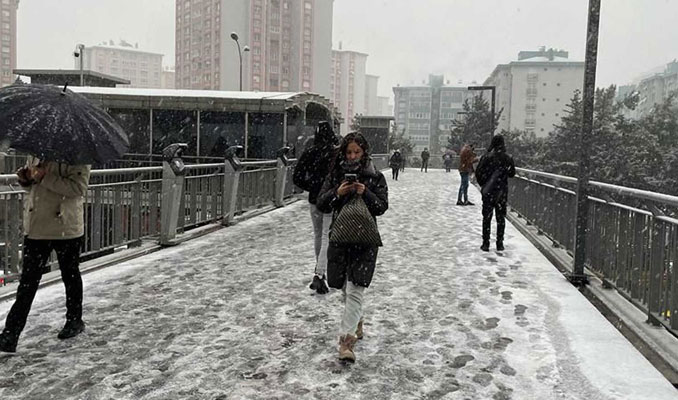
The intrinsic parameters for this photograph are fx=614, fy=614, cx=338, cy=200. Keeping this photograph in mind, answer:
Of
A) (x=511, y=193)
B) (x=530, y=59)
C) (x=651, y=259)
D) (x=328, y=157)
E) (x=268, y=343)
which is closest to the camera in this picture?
(x=268, y=343)

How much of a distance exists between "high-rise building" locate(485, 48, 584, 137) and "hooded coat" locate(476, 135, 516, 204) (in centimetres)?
10615

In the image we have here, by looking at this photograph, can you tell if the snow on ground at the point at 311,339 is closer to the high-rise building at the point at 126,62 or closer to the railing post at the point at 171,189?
the railing post at the point at 171,189

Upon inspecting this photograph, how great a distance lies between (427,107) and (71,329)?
565 feet

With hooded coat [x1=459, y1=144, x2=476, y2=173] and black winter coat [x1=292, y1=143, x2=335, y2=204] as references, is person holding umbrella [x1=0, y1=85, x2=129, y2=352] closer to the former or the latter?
black winter coat [x1=292, y1=143, x2=335, y2=204]

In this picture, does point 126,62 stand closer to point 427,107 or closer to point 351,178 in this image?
point 427,107

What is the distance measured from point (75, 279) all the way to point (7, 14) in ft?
441

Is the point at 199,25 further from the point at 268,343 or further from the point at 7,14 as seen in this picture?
the point at 268,343

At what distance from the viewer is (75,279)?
488cm

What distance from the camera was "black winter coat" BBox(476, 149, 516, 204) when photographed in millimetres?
9383

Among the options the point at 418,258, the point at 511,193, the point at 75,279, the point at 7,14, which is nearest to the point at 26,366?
the point at 75,279

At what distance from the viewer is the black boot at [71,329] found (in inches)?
190

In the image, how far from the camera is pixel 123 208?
8398 mm

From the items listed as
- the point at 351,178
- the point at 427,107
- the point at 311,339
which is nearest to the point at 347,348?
the point at 311,339

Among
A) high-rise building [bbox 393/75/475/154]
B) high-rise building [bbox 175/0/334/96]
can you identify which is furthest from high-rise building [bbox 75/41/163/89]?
high-rise building [bbox 175/0/334/96]
